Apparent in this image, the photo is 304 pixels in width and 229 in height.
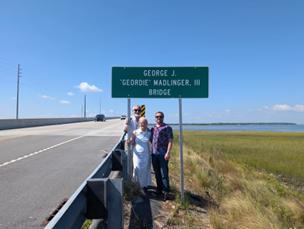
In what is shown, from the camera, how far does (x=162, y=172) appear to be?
16.2 feet

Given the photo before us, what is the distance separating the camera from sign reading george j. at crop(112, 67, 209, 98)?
500 centimetres

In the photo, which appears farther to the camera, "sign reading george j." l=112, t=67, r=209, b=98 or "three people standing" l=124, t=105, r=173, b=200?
"sign reading george j." l=112, t=67, r=209, b=98

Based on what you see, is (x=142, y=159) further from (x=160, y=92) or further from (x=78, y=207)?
(x=78, y=207)

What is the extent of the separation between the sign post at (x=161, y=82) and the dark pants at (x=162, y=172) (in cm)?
77

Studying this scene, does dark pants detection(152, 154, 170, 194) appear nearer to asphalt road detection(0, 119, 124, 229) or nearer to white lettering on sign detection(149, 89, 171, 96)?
white lettering on sign detection(149, 89, 171, 96)

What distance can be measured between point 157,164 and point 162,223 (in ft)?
4.87

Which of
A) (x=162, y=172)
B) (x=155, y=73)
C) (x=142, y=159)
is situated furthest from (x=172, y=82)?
(x=162, y=172)

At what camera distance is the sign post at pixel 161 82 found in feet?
16.4

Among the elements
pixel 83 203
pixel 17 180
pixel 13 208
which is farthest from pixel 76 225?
pixel 17 180

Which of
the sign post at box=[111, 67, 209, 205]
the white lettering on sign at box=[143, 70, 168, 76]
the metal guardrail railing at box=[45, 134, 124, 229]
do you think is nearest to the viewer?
the metal guardrail railing at box=[45, 134, 124, 229]

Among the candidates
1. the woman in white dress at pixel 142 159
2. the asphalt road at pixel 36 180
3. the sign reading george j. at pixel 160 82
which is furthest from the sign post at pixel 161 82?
the asphalt road at pixel 36 180

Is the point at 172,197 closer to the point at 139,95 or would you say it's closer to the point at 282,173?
the point at 139,95

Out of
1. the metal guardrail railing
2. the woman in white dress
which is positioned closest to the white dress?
the woman in white dress

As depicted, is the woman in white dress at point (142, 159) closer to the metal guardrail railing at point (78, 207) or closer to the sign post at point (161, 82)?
the sign post at point (161, 82)
